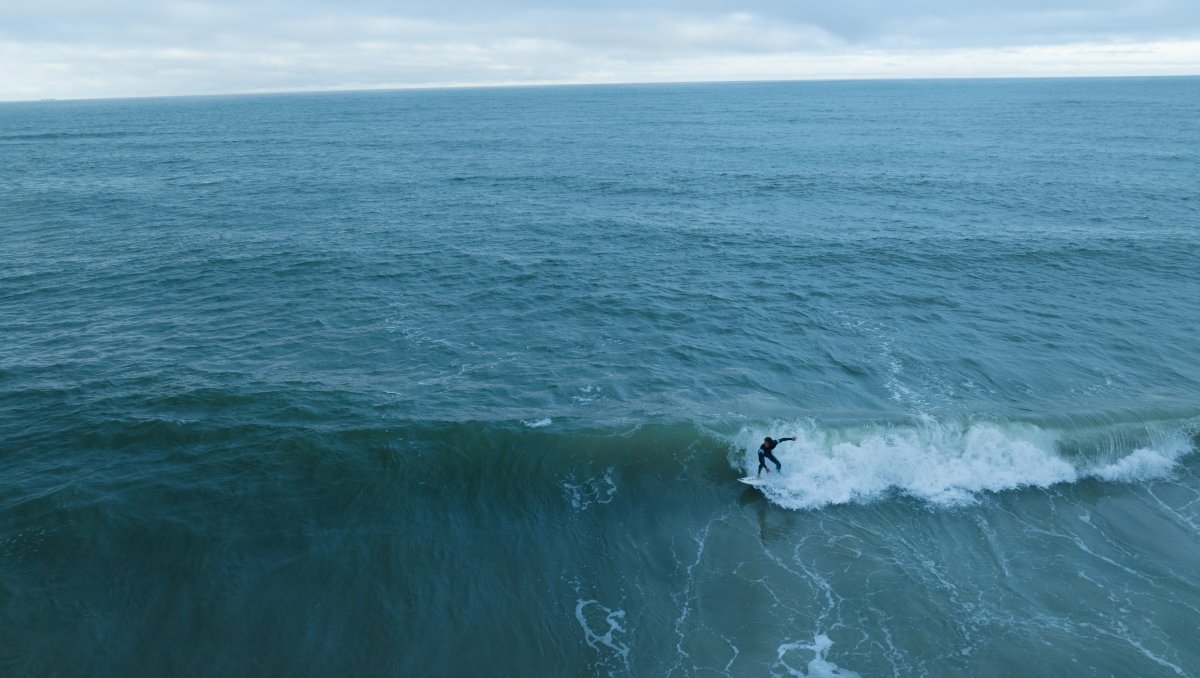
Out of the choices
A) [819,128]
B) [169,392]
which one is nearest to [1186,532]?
[169,392]

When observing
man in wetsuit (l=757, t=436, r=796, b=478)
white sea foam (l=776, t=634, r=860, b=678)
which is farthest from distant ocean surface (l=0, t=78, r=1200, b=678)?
man in wetsuit (l=757, t=436, r=796, b=478)

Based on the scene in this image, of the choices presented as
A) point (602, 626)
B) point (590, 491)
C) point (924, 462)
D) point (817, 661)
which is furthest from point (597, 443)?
point (924, 462)

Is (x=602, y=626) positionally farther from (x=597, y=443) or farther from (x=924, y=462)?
(x=924, y=462)

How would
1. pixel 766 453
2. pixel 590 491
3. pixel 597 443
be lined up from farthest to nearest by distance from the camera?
pixel 597 443 → pixel 590 491 → pixel 766 453

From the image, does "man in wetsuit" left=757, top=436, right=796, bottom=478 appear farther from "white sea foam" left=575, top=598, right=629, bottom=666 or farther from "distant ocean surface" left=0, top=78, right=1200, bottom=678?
A: "white sea foam" left=575, top=598, right=629, bottom=666

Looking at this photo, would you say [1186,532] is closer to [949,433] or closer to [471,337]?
[949,433]

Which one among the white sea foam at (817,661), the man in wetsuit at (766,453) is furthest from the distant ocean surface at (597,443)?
the man in wetsuit at (766,453)
